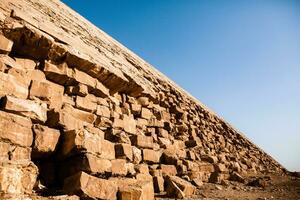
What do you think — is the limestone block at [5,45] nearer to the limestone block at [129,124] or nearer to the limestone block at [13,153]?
the limestone block at [13,153]

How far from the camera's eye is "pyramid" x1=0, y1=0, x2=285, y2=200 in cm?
383

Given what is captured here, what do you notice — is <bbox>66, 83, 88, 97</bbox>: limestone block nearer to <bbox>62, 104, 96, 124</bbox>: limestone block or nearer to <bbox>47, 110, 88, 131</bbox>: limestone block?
<bbox>62, 104, 96, 124</bbox>: limestone block

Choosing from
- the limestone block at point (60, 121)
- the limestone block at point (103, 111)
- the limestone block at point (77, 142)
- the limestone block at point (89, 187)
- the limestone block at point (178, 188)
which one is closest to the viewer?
the limestone block at point (89, 187)

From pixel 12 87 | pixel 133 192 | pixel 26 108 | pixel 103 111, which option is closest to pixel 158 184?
pixel 133 192

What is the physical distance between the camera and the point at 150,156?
6.37 metres

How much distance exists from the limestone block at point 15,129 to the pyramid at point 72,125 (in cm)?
1

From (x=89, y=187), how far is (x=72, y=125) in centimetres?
120

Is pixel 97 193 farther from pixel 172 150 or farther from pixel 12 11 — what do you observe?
pixel 172 150

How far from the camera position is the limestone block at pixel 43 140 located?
4.01 metres

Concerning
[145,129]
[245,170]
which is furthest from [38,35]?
[245,170]

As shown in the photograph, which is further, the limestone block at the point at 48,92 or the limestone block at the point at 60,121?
the limestone block at the point at 48,92

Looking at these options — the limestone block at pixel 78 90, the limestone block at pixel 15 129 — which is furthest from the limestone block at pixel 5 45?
the limestone block at pixel 78 90

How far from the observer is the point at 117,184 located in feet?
14.2

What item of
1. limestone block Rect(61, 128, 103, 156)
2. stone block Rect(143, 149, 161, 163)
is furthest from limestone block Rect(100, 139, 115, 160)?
stone block Rect(143, 149, 161, 163)
